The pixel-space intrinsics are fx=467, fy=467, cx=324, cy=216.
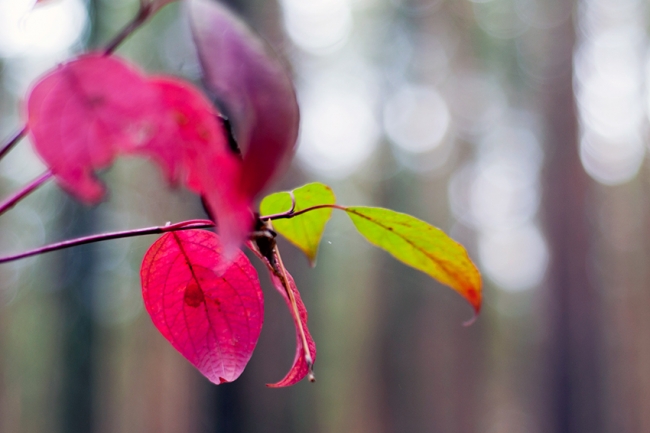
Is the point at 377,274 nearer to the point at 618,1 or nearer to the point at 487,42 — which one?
the point at 487,42

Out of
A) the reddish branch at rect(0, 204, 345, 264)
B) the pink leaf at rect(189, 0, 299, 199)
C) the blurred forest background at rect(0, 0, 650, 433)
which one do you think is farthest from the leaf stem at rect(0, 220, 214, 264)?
the blurred forest background at rect(0, 0, 650, 433)

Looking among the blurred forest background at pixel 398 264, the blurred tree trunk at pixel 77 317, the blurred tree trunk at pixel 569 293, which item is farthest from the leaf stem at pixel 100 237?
the blurred tree trunk at pixel 569 293

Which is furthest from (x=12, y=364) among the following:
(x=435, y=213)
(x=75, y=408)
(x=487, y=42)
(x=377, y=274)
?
(x=487, y=42)

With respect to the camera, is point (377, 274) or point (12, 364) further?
point (377, 274)

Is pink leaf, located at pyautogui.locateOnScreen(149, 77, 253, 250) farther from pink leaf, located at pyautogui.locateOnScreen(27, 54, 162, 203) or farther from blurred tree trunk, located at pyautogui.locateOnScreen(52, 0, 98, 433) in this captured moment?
blurred tree trunk, located at pyautogui.locateOnScreen(52, 0, 98, 433)

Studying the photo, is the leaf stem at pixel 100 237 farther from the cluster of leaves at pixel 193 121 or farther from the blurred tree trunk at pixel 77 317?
the blurred tree trunk at pixel 77 317

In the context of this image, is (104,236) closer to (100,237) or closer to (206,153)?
(100,237)
